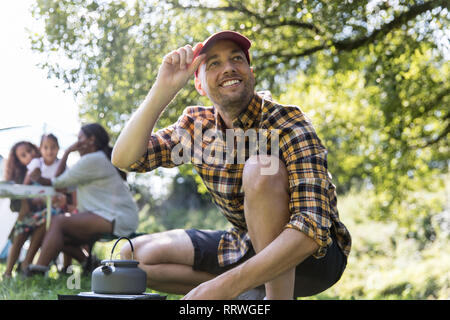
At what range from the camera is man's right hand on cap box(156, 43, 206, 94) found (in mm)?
2197

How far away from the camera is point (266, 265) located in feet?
5.83

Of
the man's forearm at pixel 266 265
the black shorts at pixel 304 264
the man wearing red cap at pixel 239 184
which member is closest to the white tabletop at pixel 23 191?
the man wearing red cap at pixel 239 184

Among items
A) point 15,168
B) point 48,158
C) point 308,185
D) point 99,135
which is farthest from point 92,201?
point 308,185

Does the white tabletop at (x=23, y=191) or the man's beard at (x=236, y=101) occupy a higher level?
the man's beard at (x=236, y=101)

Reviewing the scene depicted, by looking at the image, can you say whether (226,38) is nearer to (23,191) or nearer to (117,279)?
(117,279)

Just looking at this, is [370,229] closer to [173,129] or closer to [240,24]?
[240,24]

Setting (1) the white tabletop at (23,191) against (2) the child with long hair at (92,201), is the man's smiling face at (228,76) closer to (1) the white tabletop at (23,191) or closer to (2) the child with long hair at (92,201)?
(2) the child with long hair at (92,201)

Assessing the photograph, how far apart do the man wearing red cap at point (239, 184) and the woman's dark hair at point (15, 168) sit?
8.09 feet

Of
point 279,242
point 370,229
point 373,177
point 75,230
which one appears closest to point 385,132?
point 373,177

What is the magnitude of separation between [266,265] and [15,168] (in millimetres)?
3552

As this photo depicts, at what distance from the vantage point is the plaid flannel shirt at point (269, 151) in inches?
76.2

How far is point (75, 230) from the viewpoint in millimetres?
4543
